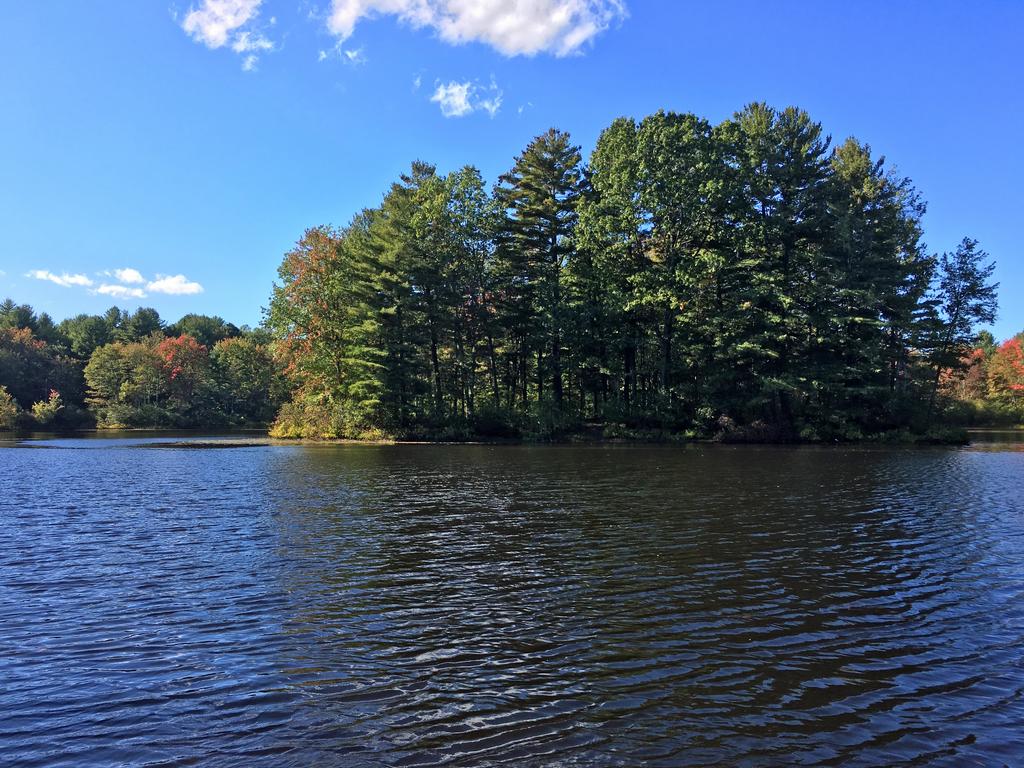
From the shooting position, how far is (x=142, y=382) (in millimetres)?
93250

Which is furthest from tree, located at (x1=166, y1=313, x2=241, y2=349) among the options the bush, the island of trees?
the island of trees

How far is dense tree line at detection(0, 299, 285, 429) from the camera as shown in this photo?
9094 cm

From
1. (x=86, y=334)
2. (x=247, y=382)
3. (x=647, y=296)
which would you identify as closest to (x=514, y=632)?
(x=647, y=296)

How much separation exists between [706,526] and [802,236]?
37.6 m

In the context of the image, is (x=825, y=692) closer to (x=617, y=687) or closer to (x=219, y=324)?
(x=617, y=687)

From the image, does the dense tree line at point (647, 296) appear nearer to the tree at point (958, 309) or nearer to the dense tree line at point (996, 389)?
the tree at point (958, 309)

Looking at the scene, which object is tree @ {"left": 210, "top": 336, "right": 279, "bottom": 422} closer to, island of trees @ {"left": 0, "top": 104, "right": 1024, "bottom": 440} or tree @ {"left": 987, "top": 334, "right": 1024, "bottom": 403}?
island of trees @ {"left": 0, "top": 104, "right": 1024, "bottom": 440}

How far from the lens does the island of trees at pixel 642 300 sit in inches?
1709

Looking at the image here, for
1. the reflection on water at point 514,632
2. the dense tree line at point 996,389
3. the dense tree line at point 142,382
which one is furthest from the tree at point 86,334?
the dense tree line at point 996,389

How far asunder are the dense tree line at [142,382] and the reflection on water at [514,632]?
258ft

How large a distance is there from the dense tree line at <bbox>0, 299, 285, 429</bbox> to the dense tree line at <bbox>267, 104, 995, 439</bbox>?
4295 centimetres

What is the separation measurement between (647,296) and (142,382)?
84048 mm

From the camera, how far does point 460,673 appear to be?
716 cm

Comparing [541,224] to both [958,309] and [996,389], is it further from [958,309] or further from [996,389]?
[996,389]
